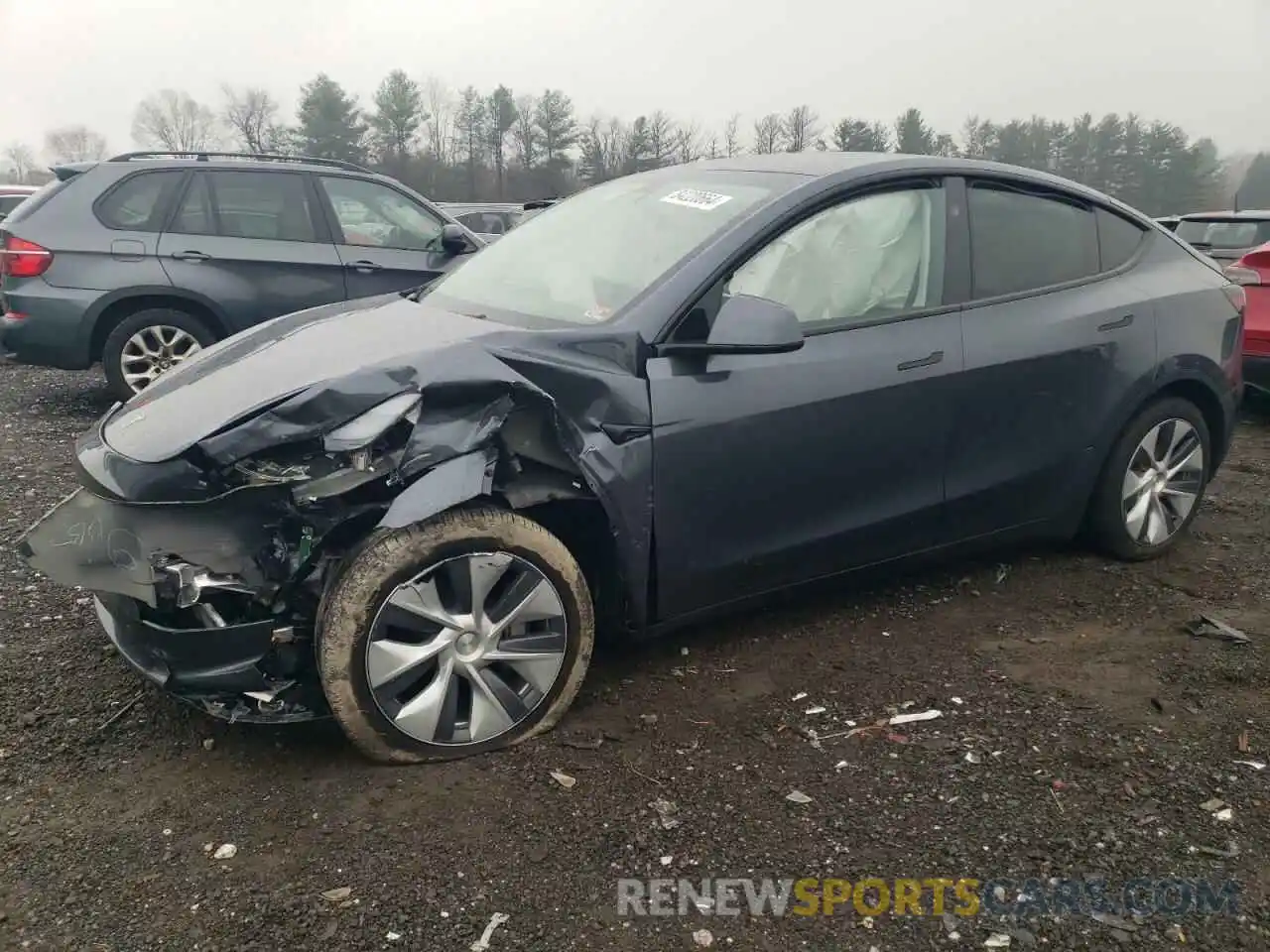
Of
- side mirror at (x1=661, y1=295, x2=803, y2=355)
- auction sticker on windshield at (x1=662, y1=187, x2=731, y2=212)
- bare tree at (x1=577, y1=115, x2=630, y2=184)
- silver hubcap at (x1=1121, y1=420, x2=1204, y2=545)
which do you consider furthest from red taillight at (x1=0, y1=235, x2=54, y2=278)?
bare tree at (x1=577, y1=115, x2=630, y2=184)

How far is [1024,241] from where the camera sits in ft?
12.2

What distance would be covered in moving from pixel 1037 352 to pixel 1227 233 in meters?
8.41

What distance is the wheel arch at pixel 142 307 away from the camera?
6.48 m

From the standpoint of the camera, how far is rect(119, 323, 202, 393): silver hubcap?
6562mm

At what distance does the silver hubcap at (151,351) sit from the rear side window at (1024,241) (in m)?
5.16

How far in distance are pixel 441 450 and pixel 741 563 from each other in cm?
104

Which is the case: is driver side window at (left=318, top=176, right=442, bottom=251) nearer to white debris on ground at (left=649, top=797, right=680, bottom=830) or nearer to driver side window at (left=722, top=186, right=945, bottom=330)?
driver side window at (left=722, top=186, right=945, bottom=330)

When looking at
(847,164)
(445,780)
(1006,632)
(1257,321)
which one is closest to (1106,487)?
(1006,632)

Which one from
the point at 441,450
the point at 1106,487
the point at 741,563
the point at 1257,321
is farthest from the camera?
the point at 1257,321

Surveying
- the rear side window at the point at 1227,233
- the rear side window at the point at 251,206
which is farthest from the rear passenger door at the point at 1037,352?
the rear side window at the point at 1227,233

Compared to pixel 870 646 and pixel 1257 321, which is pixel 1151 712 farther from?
pixel 1257 321

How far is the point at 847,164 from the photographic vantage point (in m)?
3.47

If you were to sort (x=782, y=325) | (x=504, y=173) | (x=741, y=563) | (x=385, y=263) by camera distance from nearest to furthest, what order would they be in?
(x=782, y=325) → (x=741, y=563) → (x=385, y=263) → (x=504, y=173)

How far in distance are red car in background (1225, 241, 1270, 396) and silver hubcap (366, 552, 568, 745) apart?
5936 mm
